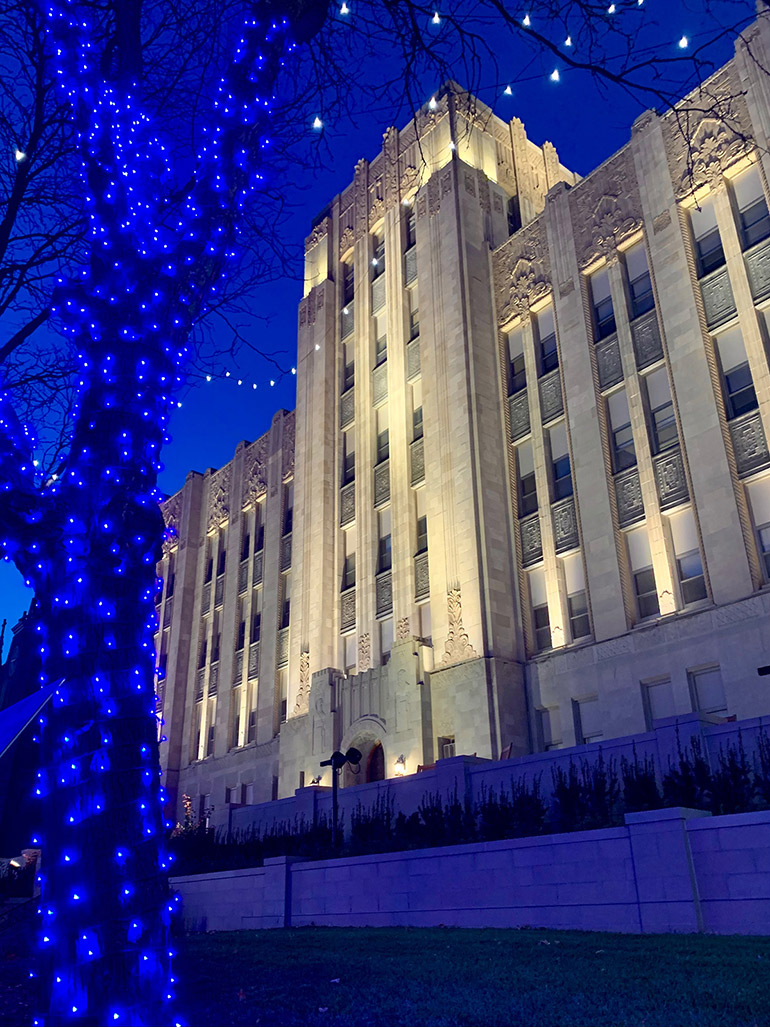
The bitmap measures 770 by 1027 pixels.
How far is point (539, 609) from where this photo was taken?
27.5 meters

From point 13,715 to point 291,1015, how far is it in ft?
11.2

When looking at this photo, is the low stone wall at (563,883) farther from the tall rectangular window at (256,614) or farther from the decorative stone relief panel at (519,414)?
the tall rectangular window at (256,614)

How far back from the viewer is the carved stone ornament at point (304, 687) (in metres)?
33.1

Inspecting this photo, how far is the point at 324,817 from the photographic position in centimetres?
2386

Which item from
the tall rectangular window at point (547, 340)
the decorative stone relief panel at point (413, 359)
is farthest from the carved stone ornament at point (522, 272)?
the decorative stone relief panel at point (413, 359)

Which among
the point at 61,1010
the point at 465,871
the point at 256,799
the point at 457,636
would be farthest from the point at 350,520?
the point at 61,1010

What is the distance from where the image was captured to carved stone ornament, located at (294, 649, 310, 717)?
3309 centimetres

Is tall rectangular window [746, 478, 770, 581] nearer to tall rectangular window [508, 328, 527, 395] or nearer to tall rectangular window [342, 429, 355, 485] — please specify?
tall rectangular window [508, 328, 527, 395]

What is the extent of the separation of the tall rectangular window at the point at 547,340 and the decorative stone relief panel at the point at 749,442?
27.0 ft

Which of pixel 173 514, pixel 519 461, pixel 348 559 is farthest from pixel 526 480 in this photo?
pixel 173 514

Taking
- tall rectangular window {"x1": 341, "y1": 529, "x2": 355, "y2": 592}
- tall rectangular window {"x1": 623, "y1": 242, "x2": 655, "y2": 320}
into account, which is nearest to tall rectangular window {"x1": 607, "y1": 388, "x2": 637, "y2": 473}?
tall rectangular window {"x1": 623, "y1": 242, "x2": 655, "y2": 320}

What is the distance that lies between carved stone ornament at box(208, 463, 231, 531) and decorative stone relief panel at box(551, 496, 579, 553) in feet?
82.1

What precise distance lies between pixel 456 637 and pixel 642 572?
21.3 ft

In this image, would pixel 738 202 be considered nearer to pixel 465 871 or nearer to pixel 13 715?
pixel 465 871
